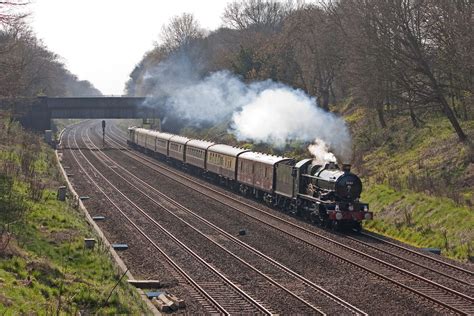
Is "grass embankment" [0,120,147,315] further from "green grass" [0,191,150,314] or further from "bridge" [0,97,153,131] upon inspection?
"bridge" [0,97,153,131]

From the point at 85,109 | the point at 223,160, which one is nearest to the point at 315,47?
the point at 223,160

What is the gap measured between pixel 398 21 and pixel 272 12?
8432 centimetres

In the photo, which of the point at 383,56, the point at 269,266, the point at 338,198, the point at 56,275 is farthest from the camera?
the point at 383,56

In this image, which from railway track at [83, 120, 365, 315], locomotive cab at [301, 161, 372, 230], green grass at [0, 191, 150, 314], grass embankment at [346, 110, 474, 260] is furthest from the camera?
locomotive cab at [301, 161, 372, 230]

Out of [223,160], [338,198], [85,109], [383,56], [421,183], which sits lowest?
[338,198]

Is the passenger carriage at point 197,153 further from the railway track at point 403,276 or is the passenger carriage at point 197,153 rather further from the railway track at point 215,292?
the railway track at point 215,292

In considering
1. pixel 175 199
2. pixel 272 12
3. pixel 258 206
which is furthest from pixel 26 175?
pixel 272 12

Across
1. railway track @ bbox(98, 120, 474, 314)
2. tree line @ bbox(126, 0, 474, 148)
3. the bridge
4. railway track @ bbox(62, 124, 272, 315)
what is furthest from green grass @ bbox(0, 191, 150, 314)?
the bridge

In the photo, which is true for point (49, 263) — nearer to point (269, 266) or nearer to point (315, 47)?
point (269, 266)

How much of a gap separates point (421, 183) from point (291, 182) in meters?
6.00

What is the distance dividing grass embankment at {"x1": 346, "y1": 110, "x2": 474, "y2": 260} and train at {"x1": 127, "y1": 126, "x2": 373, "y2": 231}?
203 centimetres

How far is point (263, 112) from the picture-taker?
4716 centimetres

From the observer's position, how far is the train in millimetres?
28625

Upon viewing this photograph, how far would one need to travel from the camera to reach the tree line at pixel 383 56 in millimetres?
33406
